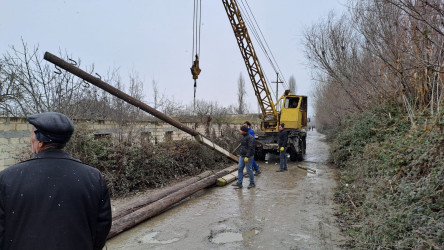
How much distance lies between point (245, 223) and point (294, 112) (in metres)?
9.88

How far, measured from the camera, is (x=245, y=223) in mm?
5574

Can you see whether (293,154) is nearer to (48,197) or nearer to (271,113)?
(271,113)

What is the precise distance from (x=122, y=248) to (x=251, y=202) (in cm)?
337

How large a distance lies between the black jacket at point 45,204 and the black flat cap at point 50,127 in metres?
0.09

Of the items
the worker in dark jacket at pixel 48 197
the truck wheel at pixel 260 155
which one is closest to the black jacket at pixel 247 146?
the truck wheel at pixel 260 155

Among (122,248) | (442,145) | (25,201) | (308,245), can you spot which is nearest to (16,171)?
(25,201)

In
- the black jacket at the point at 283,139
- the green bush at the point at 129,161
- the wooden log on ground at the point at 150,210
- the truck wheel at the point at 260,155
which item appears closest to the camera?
the wooden log on ground at the point at 150,210

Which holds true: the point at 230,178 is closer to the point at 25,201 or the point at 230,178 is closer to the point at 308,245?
the point at 308,245

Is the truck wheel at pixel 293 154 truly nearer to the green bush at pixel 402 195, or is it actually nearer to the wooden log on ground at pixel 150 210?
the green bush at pixel 402 195

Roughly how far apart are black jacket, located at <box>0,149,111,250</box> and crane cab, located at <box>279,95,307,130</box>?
43.6 feet

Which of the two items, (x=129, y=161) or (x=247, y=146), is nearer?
(x=129, y=161)

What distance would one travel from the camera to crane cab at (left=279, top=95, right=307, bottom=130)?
14523 millimetres

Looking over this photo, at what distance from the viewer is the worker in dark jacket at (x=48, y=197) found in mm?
1837

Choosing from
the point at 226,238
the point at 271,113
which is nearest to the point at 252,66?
the point at 271,113
